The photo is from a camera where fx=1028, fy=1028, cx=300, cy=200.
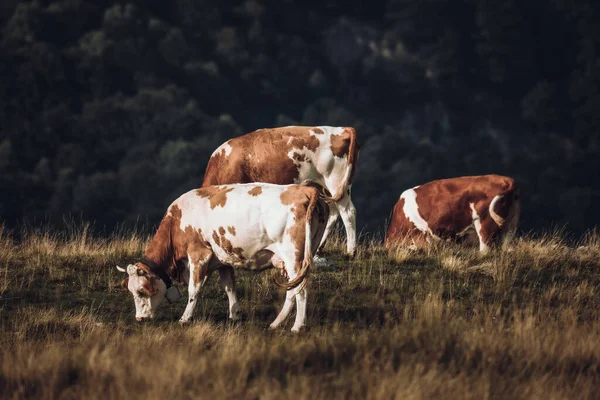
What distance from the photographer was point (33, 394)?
344 inches

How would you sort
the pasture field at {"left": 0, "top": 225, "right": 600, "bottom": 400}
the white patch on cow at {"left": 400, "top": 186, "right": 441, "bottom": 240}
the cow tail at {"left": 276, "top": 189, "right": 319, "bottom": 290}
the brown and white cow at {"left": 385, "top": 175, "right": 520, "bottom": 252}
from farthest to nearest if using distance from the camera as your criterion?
the white patch on cow at {"left": 400, "top": 186, "right": 441, "bottom": 240} → the brown and white cow at {"left": 385, "top": 175, "right": 520, "bottom": 252} → the cow tail at {"left": 276, "top": 189, "right": 319, "bottom": 290} → the pasture field at {"left": 0, "top": 225, "right": 600, "bottom": 400}

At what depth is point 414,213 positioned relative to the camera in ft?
59.3

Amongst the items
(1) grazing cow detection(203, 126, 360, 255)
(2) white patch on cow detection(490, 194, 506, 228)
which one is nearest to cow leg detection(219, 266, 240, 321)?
(1) grazing cow detection(203, 126, 360, 255)

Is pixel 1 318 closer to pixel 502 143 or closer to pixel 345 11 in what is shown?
pixel 502 143

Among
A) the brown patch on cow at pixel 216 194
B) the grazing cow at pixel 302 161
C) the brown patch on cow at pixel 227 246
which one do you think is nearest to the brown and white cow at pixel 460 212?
the grazing cow at pixel 302 161

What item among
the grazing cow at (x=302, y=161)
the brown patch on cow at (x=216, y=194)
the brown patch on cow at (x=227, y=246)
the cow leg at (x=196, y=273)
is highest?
the grazing cow at (x=302, y=161)

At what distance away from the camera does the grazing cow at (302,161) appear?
16.0 metres

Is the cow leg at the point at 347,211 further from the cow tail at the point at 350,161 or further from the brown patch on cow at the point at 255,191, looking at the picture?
the brown patch on cow at the point at 255,191

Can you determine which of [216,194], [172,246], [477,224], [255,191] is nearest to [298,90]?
[477,224]

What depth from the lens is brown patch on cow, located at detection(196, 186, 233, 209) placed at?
1262cm

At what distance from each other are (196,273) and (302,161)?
157 inches

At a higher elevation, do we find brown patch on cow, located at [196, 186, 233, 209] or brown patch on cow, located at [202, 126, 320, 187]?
brown patch on cow, located at [202, 126, 320, 187]

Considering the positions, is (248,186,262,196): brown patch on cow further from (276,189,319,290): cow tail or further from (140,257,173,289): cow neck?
(140,257,173,289): cow neck

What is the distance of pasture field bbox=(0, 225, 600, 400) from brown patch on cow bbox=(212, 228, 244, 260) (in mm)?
826
